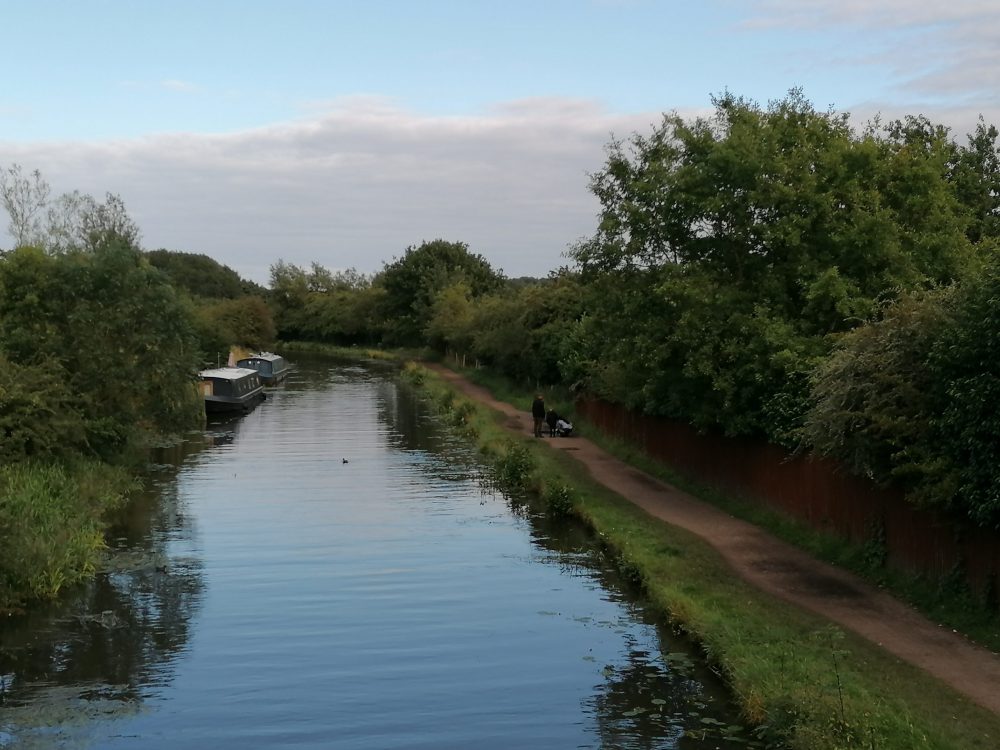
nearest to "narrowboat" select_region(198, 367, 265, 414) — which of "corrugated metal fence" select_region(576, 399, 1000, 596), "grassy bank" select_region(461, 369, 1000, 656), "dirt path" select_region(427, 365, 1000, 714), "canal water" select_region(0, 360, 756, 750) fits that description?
"canal water" select_region(0, 360, 756, 750)

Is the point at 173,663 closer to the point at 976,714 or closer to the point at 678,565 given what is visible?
the point at 678,565

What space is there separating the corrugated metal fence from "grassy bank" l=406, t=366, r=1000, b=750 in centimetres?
204

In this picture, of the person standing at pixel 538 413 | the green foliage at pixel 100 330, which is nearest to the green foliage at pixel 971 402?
the green foliage at pixel 100 330

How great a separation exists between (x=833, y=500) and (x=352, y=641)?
884 cm

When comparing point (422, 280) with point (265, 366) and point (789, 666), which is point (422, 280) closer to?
point (265, 366)

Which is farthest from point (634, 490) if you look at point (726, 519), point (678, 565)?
point (678, 565)

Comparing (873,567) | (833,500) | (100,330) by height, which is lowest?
(873,567)

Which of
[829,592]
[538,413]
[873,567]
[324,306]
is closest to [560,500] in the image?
[873,567]

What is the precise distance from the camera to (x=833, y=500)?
20.1 meters

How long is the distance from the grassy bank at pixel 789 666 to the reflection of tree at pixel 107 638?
23.1ft

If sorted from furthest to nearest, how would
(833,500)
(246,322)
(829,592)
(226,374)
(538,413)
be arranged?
(246,322) → (226,374) → (538,413) → (833,500) → (829,592)

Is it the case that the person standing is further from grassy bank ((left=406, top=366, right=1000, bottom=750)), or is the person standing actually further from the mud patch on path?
the mud patch on path

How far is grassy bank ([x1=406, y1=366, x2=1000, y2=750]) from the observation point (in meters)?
11.0

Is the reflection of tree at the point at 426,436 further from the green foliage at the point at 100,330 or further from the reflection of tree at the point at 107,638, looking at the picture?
the reflection of tree at the point at 107,638
